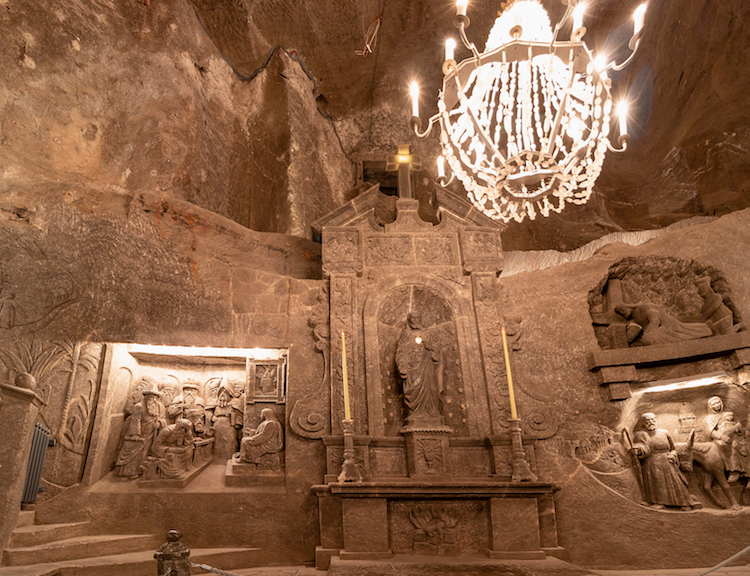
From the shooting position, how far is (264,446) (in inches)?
235

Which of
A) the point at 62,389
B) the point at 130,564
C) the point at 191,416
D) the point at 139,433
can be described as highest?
the point at 62,389

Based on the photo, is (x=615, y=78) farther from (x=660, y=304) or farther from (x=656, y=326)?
(x=656, y=326)

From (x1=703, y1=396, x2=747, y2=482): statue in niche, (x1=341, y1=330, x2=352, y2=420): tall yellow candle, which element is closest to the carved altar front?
(x1=341, y1=330, x2=352, y2=420): tall yellow candle

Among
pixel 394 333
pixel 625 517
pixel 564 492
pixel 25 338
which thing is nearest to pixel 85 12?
pixel 25 338

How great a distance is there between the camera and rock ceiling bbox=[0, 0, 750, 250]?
664 cm

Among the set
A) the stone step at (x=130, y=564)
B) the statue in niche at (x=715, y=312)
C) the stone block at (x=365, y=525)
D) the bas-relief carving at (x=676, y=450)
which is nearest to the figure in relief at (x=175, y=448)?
the stone step at (x=130, y=564)

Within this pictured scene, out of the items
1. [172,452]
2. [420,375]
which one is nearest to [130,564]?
[172,452]

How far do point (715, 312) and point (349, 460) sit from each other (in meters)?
4.73

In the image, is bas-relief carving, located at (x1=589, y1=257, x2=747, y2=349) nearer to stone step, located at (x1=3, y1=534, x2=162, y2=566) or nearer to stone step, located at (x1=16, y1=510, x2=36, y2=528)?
stone step, located at (x1=3, y1=534, x2=162, y2=566)

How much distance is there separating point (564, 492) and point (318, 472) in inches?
109

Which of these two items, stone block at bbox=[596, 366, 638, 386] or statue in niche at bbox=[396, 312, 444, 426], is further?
stone block at bbox=[596, 366, 638, 386]

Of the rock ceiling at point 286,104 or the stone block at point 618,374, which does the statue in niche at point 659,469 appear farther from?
the rock ceiling at point 286,104

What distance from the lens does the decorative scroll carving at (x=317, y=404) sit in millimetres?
5957

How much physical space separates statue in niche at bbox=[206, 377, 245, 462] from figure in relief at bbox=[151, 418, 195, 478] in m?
0.38
